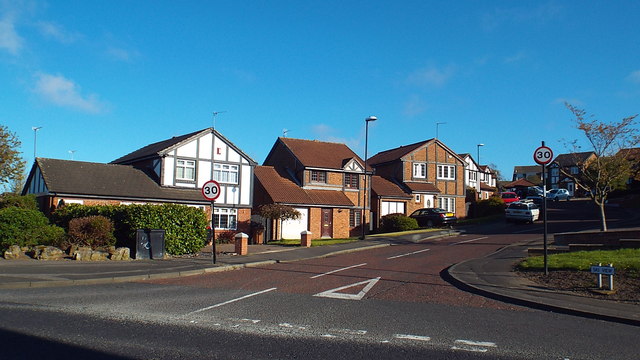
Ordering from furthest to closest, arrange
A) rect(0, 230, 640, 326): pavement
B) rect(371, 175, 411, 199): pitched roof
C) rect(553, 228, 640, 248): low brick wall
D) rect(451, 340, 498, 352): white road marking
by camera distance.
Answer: rect(371, 175, 411, 199): pitched roof
rect(553, 228, 640, 248): low brick wall
rect(0, 230, 640, 326): pavement
rect(451, 340, 498, 352): white road marking

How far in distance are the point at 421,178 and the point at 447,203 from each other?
387cm

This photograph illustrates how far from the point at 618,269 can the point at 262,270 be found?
1008cm

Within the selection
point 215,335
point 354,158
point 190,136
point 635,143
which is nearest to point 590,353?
point 215,335

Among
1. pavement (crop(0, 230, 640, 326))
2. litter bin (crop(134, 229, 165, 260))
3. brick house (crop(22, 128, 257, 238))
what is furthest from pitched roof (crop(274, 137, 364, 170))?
litter bin (crop(134, 229, 165, 260))

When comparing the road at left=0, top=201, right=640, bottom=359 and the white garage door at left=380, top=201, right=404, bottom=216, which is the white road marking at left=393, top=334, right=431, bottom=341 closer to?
the road at left=0, top=201, right=640, bottom=359

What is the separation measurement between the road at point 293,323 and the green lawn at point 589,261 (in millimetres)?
3291

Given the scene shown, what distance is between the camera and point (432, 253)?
856 inches

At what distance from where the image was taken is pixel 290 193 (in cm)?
3784

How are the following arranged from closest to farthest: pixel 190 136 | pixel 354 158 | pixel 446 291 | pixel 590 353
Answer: pixel 590 353, pixel 446 291, pixel 190 136, pixel 354 158

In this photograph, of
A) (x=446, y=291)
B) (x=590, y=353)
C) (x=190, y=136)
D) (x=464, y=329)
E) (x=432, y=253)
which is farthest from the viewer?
(x=190, y=136)

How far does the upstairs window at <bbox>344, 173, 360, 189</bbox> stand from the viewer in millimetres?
41934

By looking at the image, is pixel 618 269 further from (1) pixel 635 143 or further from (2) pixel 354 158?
(2) pixel 354 158

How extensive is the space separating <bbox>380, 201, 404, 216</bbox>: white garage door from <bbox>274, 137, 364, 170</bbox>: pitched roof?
4116mm

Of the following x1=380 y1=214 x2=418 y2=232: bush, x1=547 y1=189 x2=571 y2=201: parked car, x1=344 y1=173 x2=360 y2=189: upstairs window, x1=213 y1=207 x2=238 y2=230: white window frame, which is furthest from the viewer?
x1=547 y1=189 x2=571 y2=201: parked car
